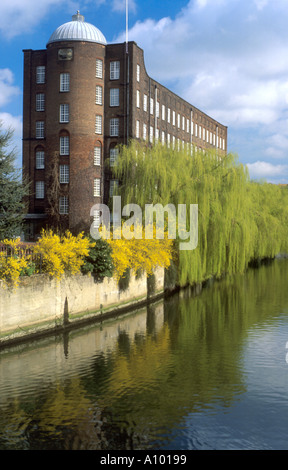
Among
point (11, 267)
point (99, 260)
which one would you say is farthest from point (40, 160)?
point (11, 267)

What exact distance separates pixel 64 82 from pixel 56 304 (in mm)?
33124

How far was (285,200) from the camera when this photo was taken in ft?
208

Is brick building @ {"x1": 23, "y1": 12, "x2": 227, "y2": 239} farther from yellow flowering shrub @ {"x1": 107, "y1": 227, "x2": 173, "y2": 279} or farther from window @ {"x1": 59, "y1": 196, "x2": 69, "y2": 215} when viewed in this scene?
yellow flowering shrub @ {"x1": 107, "y1": 227, "x2": 173, "y2": 279}

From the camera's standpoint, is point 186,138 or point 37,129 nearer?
point 37,129

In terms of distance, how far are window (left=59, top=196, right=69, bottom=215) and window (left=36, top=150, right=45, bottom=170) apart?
446 cm

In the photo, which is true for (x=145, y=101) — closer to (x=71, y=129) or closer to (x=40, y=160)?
(x=71, y=129)

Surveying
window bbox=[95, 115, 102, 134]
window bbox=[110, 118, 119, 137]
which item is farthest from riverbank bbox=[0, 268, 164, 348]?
window bbox=[110, 118, 119, 137]

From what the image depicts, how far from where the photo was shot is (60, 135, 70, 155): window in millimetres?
51406

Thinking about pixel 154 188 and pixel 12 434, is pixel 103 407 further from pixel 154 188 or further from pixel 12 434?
pixel 154 188

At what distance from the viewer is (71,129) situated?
50875mm

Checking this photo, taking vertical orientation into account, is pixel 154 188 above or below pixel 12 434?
above

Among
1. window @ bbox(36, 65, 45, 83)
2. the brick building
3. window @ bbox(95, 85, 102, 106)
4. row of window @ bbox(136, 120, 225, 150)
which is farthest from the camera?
row of window @ bbox(136, 120, 225, 150)
